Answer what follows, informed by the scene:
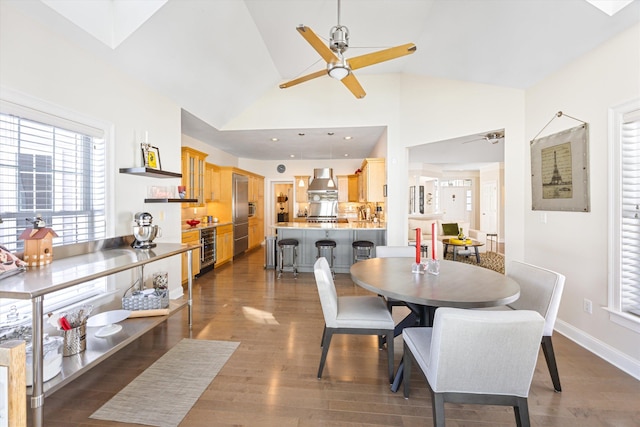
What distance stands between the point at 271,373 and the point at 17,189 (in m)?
2.38

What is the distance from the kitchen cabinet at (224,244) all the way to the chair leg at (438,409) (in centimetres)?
509

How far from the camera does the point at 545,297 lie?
2.02m

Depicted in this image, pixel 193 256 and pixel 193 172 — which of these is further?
pixel 193 172

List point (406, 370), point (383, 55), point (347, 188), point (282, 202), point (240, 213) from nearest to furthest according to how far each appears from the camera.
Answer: point (406, 370) < point (383, 55) < point (240, 213) < point (347, 188) < point (282, 202)

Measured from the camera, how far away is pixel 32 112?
7.02 ft

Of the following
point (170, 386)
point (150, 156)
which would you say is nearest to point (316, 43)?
point (150, 156)

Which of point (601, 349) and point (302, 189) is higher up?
point (302, 189)

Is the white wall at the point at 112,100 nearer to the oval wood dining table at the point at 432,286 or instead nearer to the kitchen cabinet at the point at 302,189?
the oval wood dining table at the point at 432,286

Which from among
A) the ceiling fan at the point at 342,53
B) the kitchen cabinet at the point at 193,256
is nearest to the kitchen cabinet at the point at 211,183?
the kitchen cabinet at the point at 193,256

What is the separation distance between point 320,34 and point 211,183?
3871mm

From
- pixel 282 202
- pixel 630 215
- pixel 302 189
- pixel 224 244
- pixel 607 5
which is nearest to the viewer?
pixel 607 5

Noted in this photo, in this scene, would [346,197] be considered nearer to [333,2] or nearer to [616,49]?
[333,2]

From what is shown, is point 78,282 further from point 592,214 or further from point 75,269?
point 592,214

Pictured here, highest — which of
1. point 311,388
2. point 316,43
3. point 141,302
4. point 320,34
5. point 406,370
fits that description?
point 320,34
